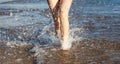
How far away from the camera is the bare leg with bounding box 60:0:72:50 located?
5.11 m

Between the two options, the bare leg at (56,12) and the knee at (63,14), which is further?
the bare leg at (56,12)

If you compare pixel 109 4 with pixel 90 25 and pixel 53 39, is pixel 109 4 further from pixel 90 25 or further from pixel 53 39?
pixel 53 39

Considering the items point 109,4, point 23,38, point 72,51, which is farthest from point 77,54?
point 109,4

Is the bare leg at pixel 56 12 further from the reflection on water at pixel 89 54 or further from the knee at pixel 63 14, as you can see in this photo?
the reflection on water at pixel 89 54

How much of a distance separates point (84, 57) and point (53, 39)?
3.41ft

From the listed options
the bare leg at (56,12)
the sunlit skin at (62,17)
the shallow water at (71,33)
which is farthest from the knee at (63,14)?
the shallow water at (71,33)

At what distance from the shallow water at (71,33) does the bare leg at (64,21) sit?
11 centimetres

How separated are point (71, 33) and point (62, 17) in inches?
→ 37.0

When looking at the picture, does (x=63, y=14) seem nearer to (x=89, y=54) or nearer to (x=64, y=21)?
(x=64, y=21)

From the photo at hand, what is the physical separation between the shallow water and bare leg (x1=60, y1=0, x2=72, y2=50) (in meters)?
0.11

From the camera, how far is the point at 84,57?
4.69 metres

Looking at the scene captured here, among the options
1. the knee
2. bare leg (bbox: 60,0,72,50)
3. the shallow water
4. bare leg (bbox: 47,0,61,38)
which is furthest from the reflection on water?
the knee

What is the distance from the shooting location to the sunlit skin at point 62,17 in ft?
16.8

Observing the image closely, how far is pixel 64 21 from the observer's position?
5.18m
